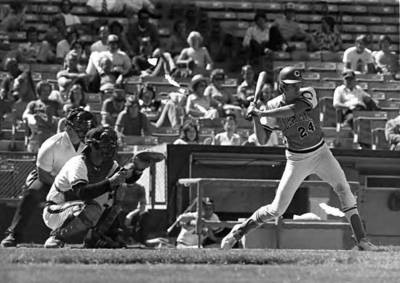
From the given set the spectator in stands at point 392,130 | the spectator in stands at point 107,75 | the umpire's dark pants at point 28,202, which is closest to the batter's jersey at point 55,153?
the umpire's dark pants at point 28,202

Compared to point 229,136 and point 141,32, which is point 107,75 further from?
point 229,136

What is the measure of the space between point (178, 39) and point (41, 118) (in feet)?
19.1

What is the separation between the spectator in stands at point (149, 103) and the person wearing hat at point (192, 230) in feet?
15.7

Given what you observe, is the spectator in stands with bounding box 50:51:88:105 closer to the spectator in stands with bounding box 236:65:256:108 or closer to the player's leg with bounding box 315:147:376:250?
the spectator in stands with bounding box 236:65:256:108

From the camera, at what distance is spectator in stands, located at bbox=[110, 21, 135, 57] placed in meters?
19.6

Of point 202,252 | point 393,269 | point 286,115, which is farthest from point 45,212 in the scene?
point 393,269

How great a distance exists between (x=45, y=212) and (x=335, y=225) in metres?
3.75

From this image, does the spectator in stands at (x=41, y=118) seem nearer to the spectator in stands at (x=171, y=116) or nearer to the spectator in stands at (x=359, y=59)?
the spectator in stands at (x=171, y=116)

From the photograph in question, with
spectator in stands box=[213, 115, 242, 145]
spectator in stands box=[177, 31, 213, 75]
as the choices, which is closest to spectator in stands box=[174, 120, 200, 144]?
spectator in stands box=[213, 115, 242, 145]

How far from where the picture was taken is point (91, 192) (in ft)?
31.6

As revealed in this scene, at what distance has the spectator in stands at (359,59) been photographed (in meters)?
20.7

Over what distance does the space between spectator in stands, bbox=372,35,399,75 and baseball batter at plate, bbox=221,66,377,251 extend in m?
11.0

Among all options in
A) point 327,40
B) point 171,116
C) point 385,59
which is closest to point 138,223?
point 171,116

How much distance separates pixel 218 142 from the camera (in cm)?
1597
